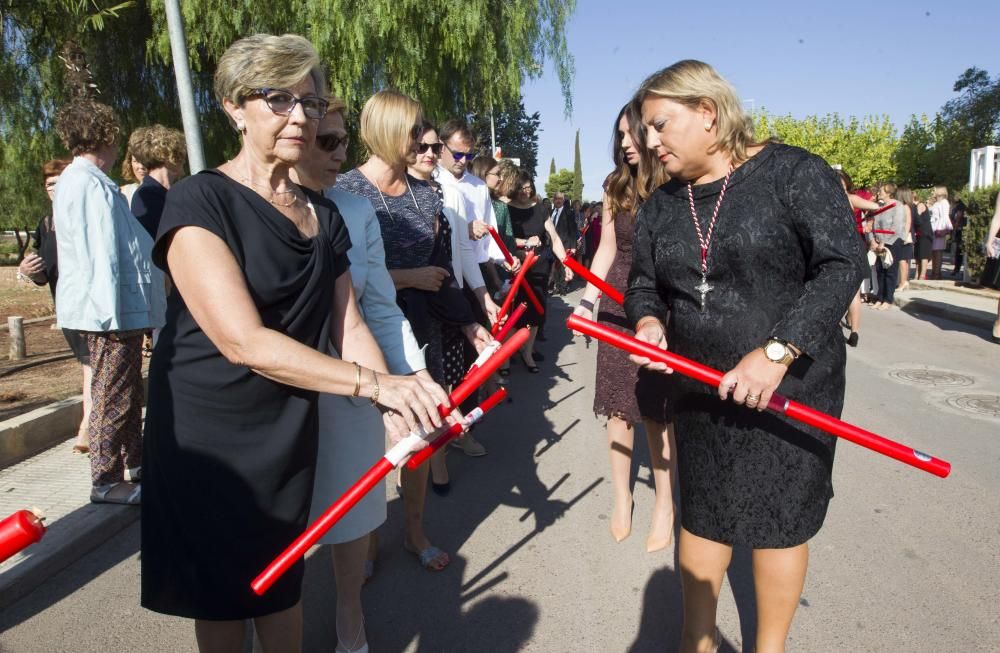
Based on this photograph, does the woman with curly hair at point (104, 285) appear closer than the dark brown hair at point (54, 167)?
Yes

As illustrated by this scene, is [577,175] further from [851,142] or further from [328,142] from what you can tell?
[328,142]

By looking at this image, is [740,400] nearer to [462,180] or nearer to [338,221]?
[338,221]

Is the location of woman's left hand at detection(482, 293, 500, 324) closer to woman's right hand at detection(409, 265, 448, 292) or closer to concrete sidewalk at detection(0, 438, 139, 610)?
woman's right hand at detection(409, 265, 448, 292)

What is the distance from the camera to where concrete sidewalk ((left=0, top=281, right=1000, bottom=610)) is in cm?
331

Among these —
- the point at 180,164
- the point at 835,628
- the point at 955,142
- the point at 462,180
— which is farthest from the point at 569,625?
the point at 955,142

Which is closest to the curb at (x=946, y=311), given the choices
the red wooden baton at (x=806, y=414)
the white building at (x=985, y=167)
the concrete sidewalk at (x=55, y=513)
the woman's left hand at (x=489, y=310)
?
the white building at (x=985, y=167)

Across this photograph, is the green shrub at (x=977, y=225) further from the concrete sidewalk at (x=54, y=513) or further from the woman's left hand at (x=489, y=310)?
the concrete sidewalk at (x=54, y=513)

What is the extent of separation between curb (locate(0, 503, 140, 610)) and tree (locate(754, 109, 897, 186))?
128 feet

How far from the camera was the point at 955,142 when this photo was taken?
113 ft

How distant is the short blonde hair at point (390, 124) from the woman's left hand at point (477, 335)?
85cm

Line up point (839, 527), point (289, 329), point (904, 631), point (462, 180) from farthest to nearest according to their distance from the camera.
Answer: point (462, 180), point (839, 527), point (904, 631), point (289, 329)

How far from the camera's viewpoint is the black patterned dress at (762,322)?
201 centimetres

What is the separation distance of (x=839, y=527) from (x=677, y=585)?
112 centimetres

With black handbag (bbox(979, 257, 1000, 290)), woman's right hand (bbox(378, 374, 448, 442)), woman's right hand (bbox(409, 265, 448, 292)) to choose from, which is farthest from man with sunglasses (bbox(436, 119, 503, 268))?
black handbag (bbox(979, 257, 1000, 290))
